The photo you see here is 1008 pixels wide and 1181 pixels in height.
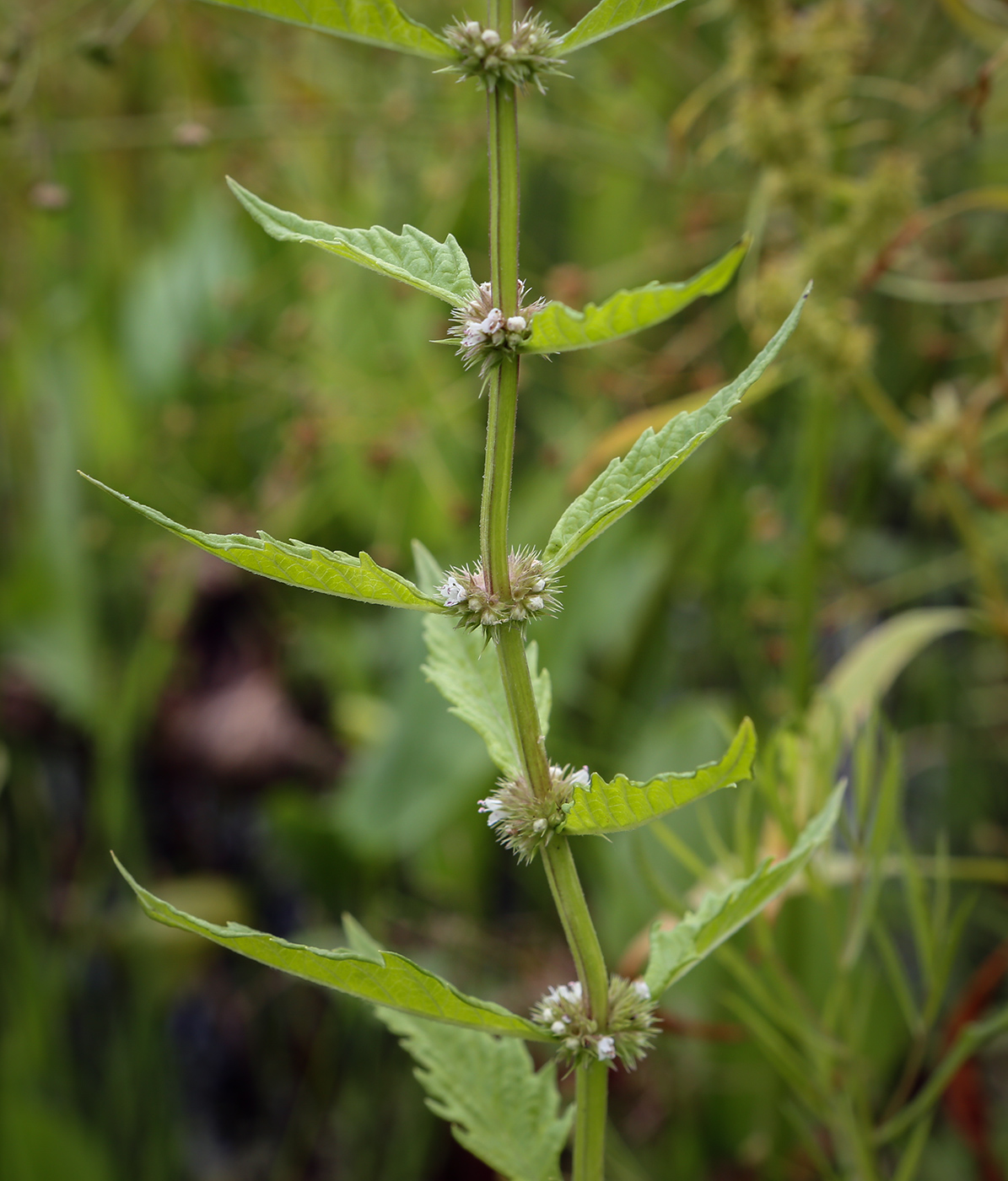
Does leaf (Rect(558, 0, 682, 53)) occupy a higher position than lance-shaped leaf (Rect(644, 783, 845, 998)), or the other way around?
leaf (Rect(558, 0, 682, 53))

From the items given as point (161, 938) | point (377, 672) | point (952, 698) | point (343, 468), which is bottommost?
point (161, 938)

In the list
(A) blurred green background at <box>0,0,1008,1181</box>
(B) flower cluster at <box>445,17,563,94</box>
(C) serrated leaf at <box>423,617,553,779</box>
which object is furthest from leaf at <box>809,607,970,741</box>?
(B) flower cluster at <box>445,17,563,94</box>

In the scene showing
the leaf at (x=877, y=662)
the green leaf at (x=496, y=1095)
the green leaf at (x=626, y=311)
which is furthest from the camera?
the leaf at (x=877, y=662)

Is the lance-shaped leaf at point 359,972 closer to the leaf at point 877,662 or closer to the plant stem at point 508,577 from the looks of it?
the plant stem at point 508,577

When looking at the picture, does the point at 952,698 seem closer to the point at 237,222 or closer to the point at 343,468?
the point at 343,468

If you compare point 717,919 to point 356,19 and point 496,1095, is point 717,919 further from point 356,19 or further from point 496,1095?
point 356,19

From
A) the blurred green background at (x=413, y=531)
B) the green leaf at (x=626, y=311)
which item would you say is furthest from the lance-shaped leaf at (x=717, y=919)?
the blurred green background at (x=413, y=531)

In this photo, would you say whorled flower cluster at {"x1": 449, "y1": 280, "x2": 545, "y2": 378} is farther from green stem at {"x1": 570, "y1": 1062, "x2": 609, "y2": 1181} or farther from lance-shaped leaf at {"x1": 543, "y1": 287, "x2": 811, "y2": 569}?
green stem at {"x1": 570, "y1": 1062, "x2": 609, "y2": 1181}

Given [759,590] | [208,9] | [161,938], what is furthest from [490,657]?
[208,9]
